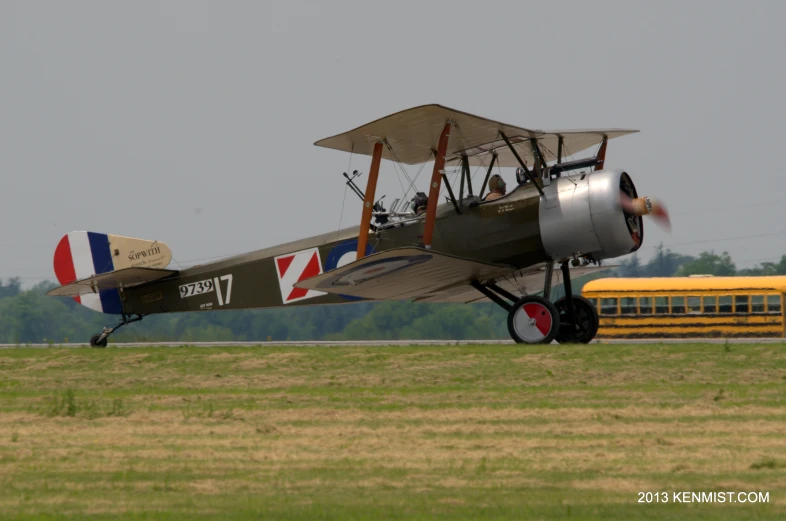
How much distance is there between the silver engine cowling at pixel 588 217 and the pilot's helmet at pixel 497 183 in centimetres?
98

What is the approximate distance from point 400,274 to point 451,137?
250 centimetres

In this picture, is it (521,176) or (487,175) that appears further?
(487,175)

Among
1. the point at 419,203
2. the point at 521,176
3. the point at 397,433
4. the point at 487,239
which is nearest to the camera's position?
the point at 397,433

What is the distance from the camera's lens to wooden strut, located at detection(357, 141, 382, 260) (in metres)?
17.4

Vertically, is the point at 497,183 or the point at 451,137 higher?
the point at 451,137

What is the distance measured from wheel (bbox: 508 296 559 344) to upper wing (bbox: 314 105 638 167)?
284cm

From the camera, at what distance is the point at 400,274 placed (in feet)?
56.1

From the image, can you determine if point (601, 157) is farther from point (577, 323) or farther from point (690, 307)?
point (690, 307)

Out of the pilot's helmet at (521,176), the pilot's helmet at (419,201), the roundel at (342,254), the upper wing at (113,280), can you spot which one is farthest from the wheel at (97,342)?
the pilot's helmet at (521,176)

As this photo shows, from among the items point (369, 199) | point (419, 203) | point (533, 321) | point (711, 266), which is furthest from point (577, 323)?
point (711, 266)

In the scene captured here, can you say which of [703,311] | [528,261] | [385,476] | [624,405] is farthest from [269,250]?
[703,311]

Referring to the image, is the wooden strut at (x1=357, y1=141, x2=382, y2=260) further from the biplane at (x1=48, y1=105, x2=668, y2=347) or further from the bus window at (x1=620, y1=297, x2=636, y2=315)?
the bus window at (x1=620, y1=297, x2=636, y2=315)

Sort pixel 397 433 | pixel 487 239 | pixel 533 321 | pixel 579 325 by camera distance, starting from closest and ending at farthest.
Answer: pixel 397 433 < pixel 533 321 < pixel 487 239 < pixel 579 325

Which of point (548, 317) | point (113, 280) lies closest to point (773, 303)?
point (548, 317)
